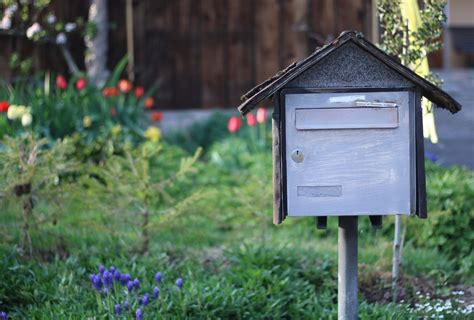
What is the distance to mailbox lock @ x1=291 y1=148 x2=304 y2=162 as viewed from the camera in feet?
10.9

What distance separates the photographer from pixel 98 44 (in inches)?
383

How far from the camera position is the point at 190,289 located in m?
4.20

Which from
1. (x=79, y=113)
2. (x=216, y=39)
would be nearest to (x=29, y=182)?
(x=79, y=113)

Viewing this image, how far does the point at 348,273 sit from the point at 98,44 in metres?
6.82

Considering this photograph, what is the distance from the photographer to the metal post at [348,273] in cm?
351

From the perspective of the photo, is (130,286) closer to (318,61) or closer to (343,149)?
(343,149)

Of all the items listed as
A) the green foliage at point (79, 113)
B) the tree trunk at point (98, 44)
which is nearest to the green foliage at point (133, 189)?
the green foliage at point (79, 113)

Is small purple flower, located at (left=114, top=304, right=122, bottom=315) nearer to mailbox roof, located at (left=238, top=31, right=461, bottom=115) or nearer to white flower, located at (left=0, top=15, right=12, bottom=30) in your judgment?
mailbox roof, located at (left=238, top=31, right=461, bottom=115)

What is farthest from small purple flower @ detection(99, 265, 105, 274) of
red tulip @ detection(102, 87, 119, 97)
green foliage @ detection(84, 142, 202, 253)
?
red tulip @ detection(102, 87, 119, 97)

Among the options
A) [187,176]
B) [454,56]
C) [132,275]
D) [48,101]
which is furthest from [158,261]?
[454,56]

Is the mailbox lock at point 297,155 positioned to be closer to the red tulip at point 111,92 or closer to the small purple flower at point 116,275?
the small purple flower at point 116,275

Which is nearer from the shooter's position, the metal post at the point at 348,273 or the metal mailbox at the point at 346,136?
the metal mailbox at the point at 346,136

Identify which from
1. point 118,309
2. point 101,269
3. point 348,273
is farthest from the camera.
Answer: point 101,269

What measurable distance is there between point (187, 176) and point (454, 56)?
8.99 m
